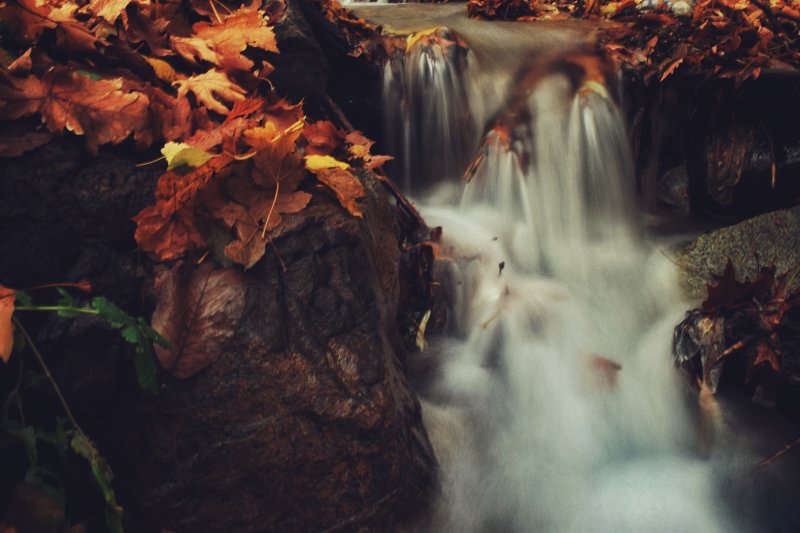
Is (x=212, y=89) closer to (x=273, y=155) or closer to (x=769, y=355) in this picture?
(x=273, y=155)

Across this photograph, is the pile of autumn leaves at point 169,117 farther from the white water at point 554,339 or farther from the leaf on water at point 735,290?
the leaf on water at point 735,290

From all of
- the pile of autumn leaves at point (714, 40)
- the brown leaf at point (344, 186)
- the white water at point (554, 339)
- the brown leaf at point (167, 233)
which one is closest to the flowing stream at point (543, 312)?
the white water at point (554, 339)

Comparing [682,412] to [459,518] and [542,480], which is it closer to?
[542,480]

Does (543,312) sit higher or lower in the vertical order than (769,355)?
lower

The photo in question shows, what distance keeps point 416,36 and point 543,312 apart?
267 cm

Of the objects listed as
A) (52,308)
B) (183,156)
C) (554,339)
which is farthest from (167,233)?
(554,339)

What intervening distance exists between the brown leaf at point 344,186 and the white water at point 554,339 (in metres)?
1.03

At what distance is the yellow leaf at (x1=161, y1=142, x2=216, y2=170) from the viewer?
1635mm

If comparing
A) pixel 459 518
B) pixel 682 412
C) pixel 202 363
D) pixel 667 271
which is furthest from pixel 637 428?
pixel 202 363

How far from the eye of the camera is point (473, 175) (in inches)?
159

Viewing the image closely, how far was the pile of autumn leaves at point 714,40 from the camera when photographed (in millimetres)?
3719

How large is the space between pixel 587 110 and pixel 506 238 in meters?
1.34

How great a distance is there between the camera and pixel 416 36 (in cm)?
432

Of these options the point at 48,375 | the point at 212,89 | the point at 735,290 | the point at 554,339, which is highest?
the point at 212,89
